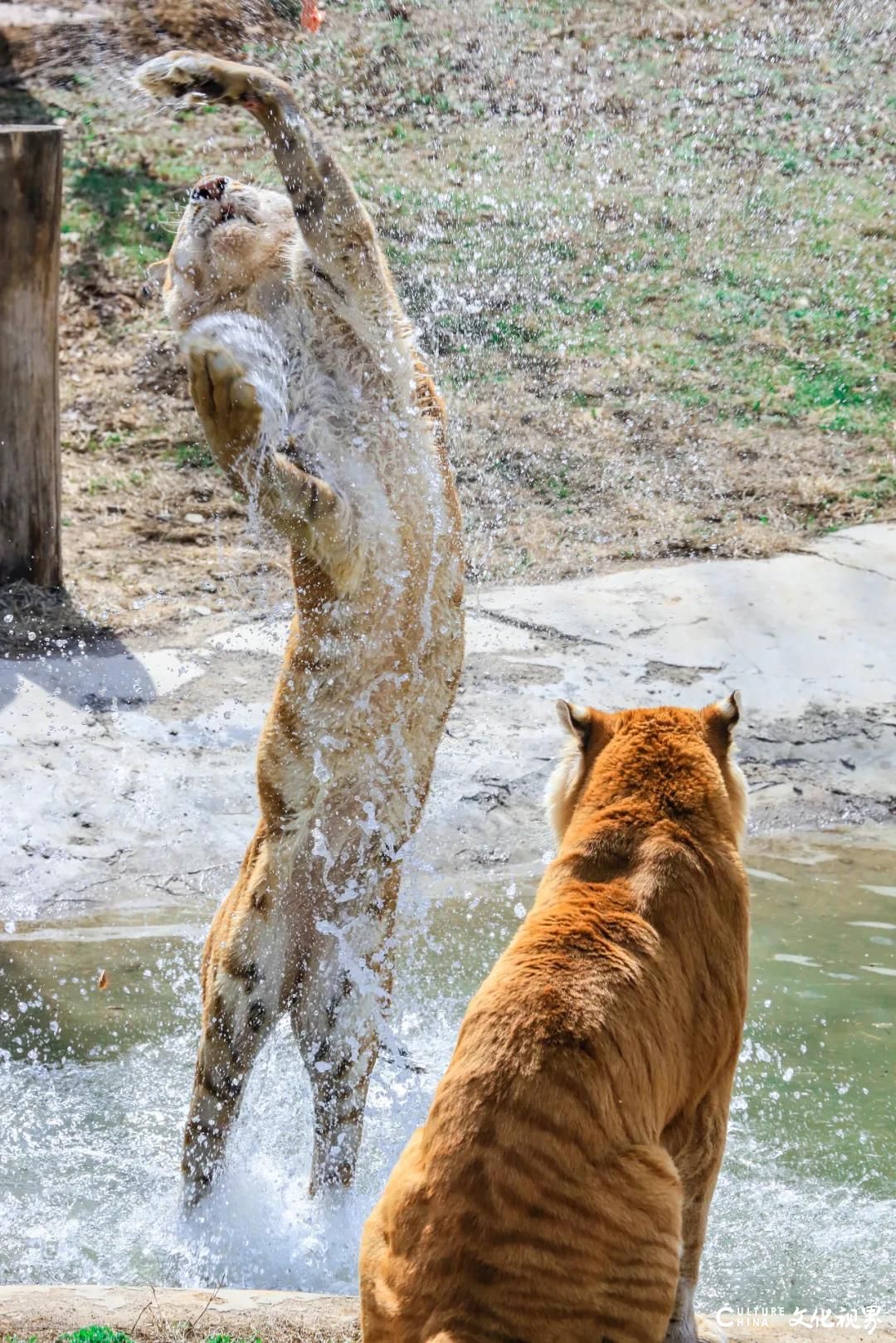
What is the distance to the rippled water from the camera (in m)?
3.96

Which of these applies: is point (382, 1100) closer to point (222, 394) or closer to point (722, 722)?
point (722, 722)

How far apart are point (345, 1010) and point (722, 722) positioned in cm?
134

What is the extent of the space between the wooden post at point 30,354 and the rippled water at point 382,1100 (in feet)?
9.32

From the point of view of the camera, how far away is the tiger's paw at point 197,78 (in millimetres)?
4223

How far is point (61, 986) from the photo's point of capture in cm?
530

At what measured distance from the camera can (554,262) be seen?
11.6 metres

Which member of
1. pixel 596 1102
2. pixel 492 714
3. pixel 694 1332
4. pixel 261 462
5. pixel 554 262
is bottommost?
pixel 492 714

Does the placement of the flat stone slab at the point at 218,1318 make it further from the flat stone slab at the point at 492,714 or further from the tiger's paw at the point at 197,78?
the tiger's paw at the point at 197,78

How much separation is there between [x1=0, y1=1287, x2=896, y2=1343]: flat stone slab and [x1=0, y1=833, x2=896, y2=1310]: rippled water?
673 mm

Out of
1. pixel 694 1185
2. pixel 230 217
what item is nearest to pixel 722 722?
pixel 694 1185

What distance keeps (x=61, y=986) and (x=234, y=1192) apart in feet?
4.88

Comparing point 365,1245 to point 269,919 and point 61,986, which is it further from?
point 61,986

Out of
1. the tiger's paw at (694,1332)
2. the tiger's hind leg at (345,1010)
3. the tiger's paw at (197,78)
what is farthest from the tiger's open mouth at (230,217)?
the tiger's paw at (694,1332)

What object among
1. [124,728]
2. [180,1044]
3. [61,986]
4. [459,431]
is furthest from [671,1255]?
[459,431]
